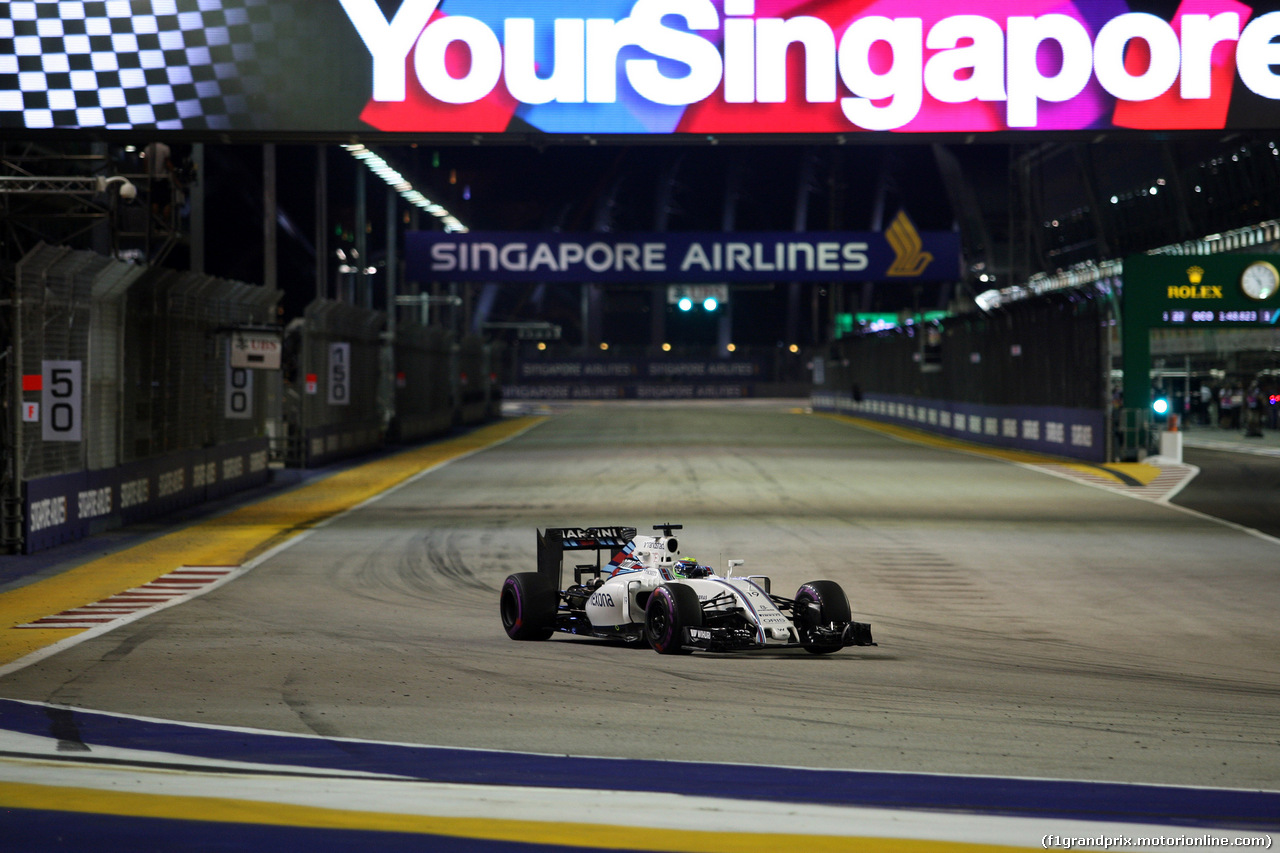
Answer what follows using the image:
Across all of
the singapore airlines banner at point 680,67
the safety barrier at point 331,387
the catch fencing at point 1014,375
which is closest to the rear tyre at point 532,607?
the singapore airlines banner at point 680,67

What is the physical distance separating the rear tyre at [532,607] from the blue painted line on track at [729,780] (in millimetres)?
3320

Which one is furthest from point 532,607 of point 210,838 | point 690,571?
point 210,838

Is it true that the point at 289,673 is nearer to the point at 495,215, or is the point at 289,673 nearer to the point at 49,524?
the point at 49,524

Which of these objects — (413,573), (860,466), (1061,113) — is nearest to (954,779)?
(413,573)

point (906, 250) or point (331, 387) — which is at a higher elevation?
point (906, 250)

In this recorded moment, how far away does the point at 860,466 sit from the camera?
32219 mm

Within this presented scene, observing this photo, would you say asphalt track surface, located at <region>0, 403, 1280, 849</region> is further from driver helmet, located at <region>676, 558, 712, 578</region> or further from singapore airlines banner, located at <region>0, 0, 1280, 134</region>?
singapore airlines banner, located at <region>0, 0, 1280, 134</region>

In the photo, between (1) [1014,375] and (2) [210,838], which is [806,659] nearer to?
(2) [210,838]

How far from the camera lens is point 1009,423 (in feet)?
129

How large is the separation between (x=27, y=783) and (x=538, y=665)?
12.3 ft

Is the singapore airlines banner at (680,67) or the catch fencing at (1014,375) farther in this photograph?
the catch fencing at (1014,375)

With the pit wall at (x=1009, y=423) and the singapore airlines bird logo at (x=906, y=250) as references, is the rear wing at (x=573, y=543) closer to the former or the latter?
the pit wall at (x=1009, y=423)

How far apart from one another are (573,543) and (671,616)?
1.49 meters

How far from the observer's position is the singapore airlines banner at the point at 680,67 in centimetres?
1723
